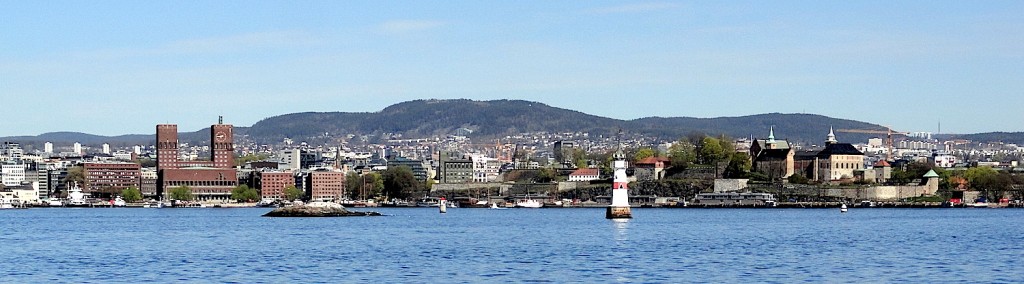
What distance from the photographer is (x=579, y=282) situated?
33.2m

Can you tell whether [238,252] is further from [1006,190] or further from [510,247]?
[1006,190]

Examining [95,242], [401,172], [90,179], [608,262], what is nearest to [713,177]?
[401,172]

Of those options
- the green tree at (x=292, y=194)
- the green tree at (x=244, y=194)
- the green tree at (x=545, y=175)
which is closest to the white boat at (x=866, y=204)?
the green tree at (x=545, y=175)

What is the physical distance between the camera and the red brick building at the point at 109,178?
553ft

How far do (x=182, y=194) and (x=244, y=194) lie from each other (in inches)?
214

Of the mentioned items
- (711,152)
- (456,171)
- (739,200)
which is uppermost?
(711,152)

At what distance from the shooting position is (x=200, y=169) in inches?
6471

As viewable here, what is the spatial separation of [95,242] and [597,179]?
96.6 meters

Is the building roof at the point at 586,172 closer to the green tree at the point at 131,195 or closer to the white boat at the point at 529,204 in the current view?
the white boat at the point at 529,204

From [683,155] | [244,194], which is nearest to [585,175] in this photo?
[683,155]

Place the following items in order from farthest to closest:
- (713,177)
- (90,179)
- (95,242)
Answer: (90,179), (713,177), (95,242)

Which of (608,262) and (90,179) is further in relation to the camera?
(90,179)

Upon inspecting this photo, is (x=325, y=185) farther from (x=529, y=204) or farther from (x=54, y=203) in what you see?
(x=529, y=204)

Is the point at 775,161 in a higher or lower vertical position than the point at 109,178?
higher
